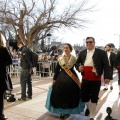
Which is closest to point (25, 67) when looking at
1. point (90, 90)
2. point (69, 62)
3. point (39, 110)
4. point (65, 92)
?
point (39, 110)

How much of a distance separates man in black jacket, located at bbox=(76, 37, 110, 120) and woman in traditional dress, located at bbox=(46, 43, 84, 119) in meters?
0.19

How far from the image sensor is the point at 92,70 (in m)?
4.73

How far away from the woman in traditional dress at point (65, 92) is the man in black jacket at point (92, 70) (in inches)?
7.5

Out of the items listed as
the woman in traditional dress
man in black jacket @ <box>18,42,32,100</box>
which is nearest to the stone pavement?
the woman in traditional dress

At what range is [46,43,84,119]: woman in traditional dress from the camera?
4.89 m

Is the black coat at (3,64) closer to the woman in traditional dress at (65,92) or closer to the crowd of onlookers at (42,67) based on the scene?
the woman in traditional dress at (65,92)

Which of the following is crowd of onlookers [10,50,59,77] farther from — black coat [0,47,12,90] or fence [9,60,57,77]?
black coat [0,47,12,90]

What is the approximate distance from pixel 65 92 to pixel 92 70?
73 centimetres

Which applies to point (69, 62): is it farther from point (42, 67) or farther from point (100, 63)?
point (42, 67)

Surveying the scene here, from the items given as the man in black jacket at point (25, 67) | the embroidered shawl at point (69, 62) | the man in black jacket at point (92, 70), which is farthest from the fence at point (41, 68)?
the man in black jacket at point (92, 70)

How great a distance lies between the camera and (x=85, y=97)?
4859mm

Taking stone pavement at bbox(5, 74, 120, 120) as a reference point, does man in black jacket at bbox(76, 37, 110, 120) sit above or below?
above

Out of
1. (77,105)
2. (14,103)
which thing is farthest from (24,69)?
(77,105)

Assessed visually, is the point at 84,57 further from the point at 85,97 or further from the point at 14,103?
the point at 14,103
